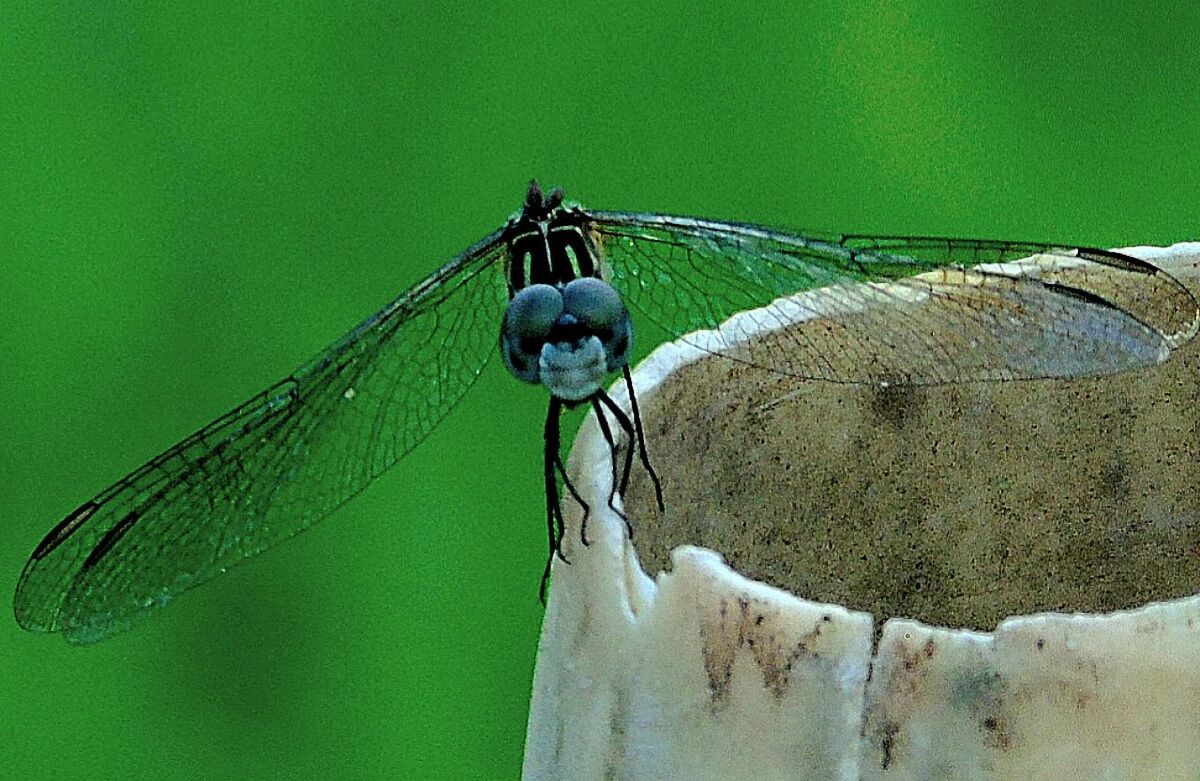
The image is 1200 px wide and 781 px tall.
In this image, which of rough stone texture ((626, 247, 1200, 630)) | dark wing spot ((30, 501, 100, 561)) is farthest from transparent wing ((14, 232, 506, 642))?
rough stone texture ((626, 247, 1200, 630))

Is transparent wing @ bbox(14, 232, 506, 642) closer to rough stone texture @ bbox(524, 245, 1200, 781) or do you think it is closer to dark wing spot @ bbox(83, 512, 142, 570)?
dark wing spot @ bbox(83, 512, 142, 570)

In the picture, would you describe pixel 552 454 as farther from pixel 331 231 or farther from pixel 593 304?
pixel 331 231

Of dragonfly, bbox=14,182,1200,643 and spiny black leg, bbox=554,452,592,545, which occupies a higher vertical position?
dragonfly, bbox=14,182,1200,643

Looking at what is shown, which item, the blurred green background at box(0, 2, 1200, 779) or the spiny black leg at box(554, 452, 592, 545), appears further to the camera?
the blurred green background at box(0, 2, 1200, 779)

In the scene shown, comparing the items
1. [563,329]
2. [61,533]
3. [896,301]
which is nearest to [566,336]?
[563,329]

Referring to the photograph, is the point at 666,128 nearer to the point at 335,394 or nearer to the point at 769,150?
the point at 769,150

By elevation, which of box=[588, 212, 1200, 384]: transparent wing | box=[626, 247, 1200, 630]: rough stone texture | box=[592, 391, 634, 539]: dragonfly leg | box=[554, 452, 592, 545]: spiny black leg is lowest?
box=[554, 452, 592, 545]: spiny black leg
